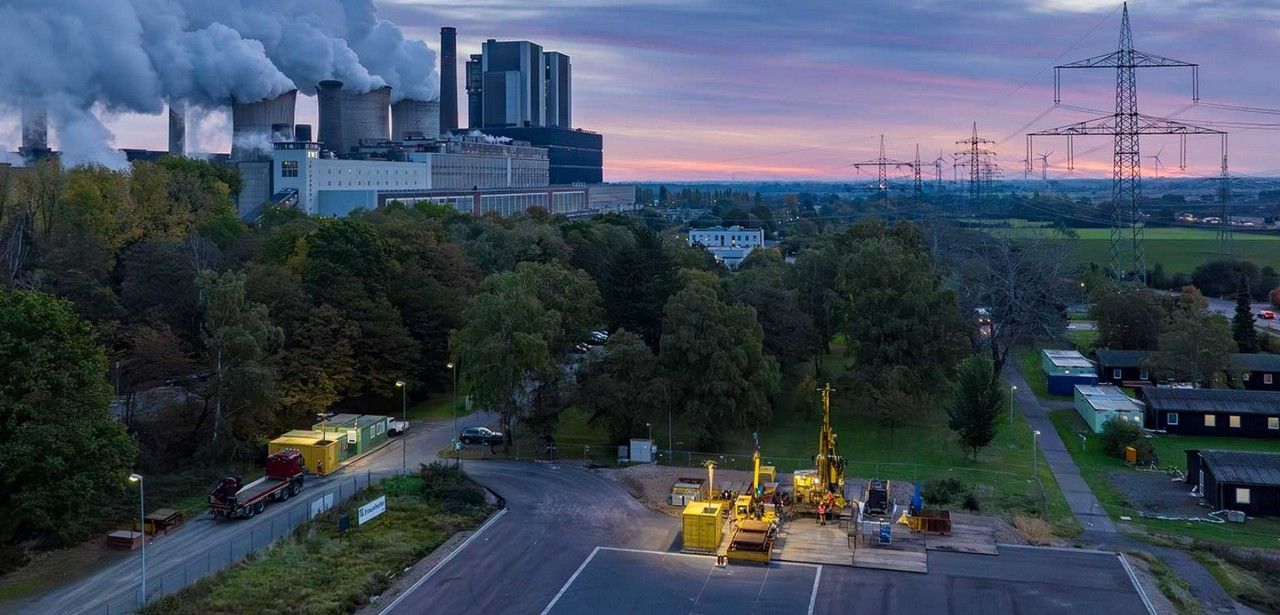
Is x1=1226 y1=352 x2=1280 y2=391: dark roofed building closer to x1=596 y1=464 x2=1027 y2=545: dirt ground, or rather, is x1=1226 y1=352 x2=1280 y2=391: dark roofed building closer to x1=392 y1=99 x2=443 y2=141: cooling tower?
x1=596 y1=464 x2=1027 y2=545: dirt ground

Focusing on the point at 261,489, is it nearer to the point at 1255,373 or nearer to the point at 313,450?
the point at 313,450

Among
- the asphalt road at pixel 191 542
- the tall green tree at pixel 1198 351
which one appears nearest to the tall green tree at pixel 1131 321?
the tall green tree at pixel 1198 351

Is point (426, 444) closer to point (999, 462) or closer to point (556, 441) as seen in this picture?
point (556, 441)

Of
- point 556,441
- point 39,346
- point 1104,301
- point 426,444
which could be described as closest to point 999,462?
point 556,441

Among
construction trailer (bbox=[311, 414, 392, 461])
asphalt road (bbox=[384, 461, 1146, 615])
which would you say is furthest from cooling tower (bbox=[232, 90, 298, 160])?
asphalt road (bbox=[384, 461, 1146, 615])

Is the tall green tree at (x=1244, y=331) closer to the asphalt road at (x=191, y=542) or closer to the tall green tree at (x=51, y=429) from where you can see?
the asphalt road at (x=191, y=542)

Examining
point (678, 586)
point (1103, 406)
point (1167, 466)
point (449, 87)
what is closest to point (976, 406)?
point (1167, 466)
